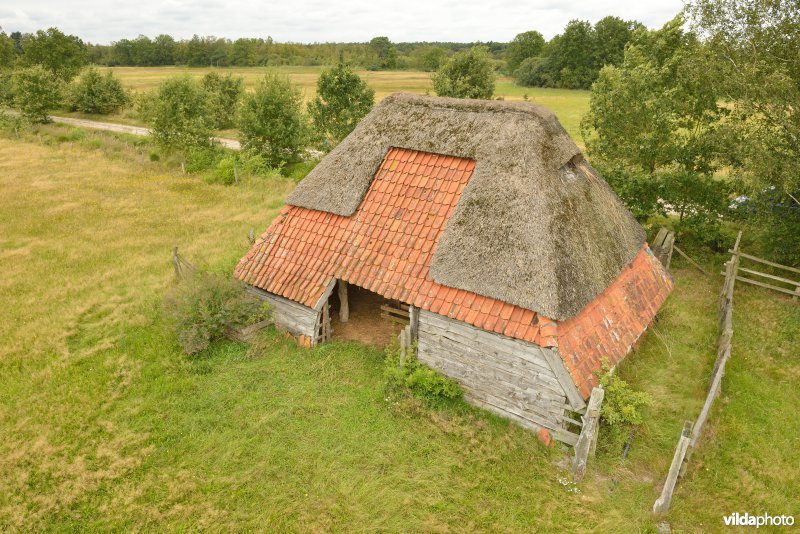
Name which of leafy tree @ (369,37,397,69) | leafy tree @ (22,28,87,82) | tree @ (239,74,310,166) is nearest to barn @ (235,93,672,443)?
tree @ (239,74,310,166)

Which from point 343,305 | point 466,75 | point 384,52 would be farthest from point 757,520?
point 384,52

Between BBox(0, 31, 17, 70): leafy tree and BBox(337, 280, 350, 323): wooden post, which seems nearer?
BBox(337, 280, 350, 323): wooden post

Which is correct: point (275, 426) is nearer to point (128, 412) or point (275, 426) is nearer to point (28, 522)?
point (128, 412)

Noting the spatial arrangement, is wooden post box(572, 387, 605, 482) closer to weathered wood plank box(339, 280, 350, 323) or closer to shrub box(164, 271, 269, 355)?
weathered wood plank box(339, 280, 350, 323)

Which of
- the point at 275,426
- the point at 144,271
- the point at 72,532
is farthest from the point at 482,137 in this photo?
the point at 144,271

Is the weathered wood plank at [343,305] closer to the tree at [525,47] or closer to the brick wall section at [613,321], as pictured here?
the brick wall section at [613,321]

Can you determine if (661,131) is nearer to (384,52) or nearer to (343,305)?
(343,305)
